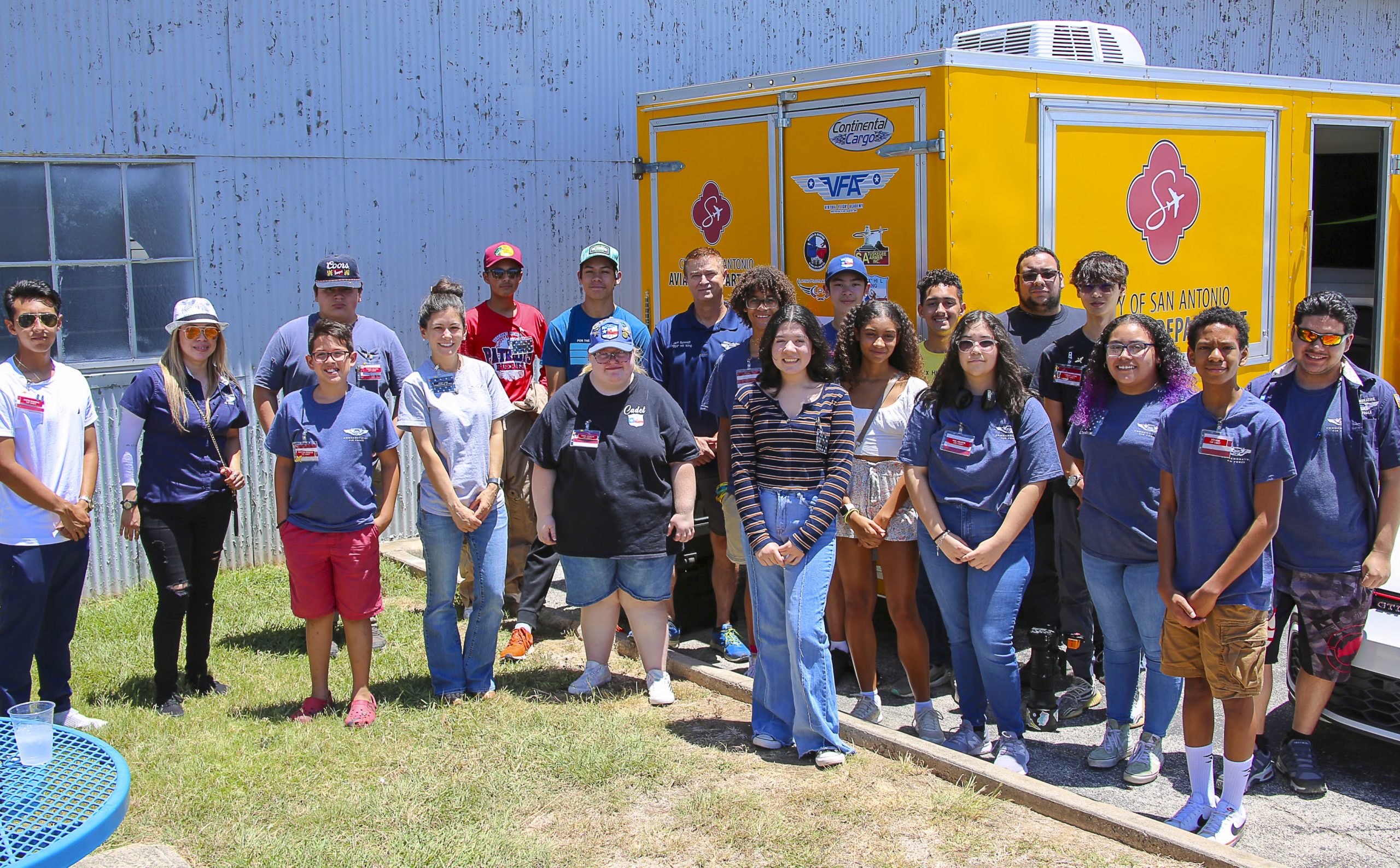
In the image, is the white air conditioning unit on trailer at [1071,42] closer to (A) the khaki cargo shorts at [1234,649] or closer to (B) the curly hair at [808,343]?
(B) the curly hair at [808,343]

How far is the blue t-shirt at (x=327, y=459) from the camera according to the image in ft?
16.2

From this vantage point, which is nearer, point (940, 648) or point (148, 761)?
point (148, 761)

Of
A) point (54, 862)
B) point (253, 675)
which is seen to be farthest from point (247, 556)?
point (54, 862)

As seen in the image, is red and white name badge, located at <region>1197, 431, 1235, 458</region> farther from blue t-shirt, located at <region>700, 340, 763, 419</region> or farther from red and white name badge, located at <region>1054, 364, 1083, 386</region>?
blue t-shirt, located at <region>700, 340, 763, 419</region>

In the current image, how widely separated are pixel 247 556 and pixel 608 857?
4829 mm

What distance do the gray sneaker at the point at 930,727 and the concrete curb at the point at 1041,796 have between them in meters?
0.07

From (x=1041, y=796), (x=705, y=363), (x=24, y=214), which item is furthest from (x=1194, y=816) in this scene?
(x=24, y=214)

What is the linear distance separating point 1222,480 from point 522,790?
106 inches

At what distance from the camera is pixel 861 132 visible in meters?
5.98

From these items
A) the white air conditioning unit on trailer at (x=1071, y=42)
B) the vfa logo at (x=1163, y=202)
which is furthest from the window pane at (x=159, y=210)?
the vfa logo at (x=1163, y=202)

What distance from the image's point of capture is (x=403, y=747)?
4785mm

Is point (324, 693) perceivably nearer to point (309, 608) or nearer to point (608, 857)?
point (309, 608)

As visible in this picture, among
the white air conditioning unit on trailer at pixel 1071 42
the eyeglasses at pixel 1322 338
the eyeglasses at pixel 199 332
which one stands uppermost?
the white air conditioning unit on trailer at pixel 1071 42

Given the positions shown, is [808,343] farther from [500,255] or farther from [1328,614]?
[500,255]
